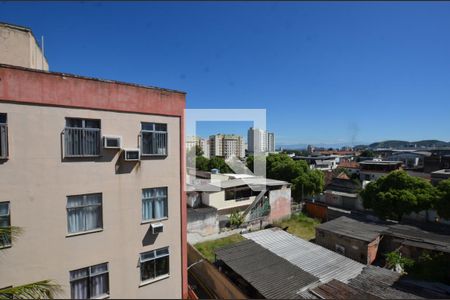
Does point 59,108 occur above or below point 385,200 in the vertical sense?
above

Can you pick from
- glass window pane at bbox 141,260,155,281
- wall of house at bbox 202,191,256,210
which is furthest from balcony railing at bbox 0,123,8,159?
wall of house at bbox 202,191,256,210

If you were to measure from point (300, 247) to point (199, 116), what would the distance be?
9.61m

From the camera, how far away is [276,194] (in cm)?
1853

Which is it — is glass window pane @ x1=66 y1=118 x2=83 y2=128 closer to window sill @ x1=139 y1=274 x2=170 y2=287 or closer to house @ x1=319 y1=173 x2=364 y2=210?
window sill @ x1=139 y1=274 x2=170 y2=287

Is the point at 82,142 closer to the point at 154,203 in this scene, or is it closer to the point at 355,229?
the point at 154,203

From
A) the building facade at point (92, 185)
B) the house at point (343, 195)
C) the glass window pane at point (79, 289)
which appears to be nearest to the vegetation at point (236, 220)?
the building facade at point (92, 185)

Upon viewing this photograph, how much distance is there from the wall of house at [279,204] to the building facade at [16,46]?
1548 cm

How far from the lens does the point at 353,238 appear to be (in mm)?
13148

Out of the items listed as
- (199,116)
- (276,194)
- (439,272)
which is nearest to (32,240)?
(199,116)

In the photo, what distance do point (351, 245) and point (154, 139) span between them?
11900 millimetres

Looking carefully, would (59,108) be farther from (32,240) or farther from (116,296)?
(116,296)

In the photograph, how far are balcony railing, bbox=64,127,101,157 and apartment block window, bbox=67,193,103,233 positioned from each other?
103 cm

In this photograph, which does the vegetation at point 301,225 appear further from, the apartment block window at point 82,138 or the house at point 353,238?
the apartment block window at point 82,138

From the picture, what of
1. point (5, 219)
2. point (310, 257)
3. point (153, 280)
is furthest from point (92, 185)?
point (310, 257)
